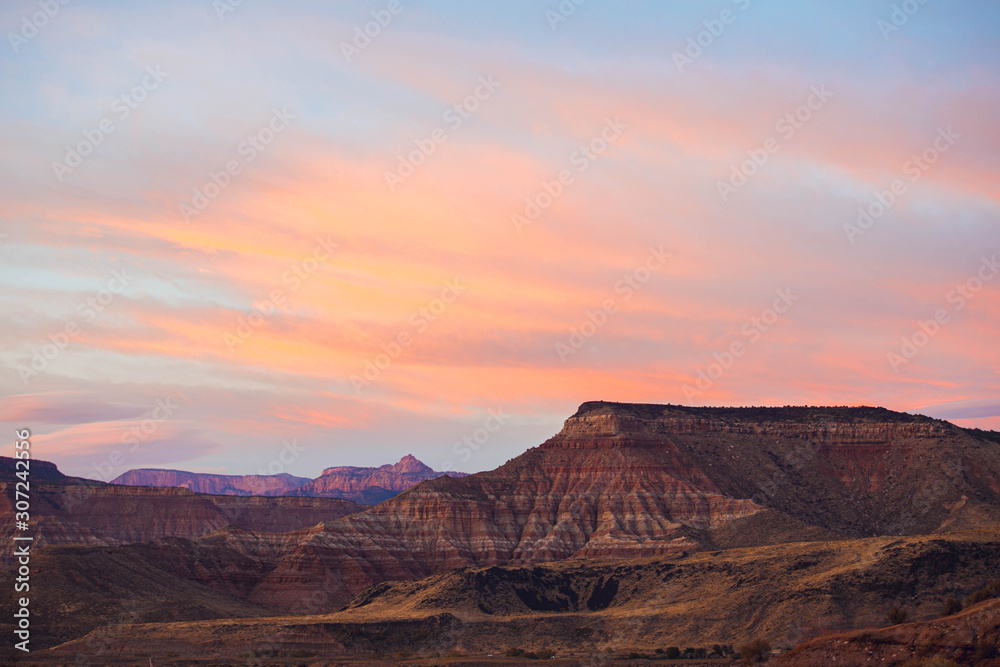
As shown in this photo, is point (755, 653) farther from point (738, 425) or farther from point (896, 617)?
point (738, 425)

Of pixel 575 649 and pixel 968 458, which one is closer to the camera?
pixel 575 649

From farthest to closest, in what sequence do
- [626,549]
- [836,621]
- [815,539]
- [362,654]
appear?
[626,549] → [815,539] → [362,654] → [836,621]

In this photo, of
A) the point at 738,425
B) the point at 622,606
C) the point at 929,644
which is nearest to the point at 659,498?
the point at 738,425

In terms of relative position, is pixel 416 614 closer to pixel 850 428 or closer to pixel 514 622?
pixel 514 622

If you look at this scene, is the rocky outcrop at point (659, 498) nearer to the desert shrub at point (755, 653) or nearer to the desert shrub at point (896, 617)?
the desert shrub at point (896, 617)

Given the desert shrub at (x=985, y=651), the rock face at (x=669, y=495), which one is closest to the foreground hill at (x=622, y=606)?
the rock face at (x=669, y=495)

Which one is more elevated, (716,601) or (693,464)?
(693,464)

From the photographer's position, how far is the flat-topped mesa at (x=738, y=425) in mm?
181250

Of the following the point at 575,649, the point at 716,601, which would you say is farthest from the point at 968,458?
the point at 575,649

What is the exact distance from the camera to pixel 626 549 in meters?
161

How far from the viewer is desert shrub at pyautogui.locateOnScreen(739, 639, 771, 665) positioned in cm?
8950

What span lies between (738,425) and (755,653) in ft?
327

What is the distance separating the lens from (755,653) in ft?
304

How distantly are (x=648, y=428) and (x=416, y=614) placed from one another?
204 ft
